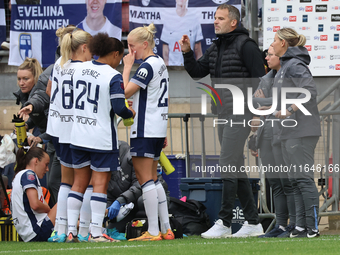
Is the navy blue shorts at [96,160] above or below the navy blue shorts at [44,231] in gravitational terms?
above

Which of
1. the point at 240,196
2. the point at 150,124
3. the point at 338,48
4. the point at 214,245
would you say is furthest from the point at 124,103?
the point at 338,48

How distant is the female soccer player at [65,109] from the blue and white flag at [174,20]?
218 inches

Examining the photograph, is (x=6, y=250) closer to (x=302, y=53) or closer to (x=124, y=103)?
(x=124, y=103)

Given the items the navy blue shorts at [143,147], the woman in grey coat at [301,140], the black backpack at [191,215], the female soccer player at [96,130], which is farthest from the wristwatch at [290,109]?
the black backpack at [191,215]

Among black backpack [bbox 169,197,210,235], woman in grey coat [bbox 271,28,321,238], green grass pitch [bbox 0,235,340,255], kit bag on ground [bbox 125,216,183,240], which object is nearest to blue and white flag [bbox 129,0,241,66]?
black backpack [bbox 169,197,210,235]

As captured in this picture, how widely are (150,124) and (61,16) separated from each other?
644 centimetres

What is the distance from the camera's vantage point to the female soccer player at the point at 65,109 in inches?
196

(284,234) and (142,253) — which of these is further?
(284,234)

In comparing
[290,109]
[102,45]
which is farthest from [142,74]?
[290,109]

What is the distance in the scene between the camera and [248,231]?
5566 mm

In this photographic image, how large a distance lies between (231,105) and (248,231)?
1191mm

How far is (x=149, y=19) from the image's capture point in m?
10.6

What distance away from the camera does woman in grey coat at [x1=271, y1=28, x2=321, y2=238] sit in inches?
200

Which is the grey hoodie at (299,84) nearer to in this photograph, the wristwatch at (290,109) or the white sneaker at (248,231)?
the wristwatch at (290,109)
